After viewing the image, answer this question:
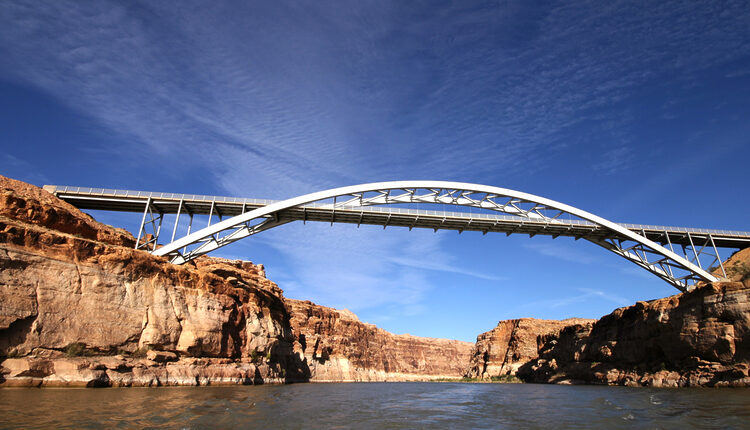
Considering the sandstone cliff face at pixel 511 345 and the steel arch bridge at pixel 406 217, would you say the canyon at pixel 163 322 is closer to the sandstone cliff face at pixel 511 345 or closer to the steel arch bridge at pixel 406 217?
the steel arch bridge at pixel 406 217

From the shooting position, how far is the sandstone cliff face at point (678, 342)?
26906 millimetres

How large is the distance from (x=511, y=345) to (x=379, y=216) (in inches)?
2636

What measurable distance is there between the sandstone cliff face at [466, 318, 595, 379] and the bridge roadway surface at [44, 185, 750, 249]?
3887 cm

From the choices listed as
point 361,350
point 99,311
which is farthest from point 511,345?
point 99,311

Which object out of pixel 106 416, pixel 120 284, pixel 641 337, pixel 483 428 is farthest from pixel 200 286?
pixel 641 337

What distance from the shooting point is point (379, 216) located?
3866 cm

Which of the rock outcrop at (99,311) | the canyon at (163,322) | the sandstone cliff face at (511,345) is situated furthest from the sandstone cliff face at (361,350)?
the rock outcrop at (99,311)

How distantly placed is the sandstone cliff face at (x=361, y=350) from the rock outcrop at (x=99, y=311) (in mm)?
36497

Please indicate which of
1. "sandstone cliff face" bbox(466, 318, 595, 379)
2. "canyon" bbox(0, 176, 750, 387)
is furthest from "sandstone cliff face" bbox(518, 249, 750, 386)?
"sandstone cliff face" bbox(466, 318, 595, 379)

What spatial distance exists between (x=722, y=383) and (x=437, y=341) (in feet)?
493

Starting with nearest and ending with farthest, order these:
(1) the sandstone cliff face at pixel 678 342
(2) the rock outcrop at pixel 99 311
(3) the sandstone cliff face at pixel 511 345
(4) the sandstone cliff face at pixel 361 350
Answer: (2) the rock outcrop at pixel 99 311 < (1) the sandstone cliff face at pixel 678 342 < (4) the sandstone cliff face at pixel 361 350 < (3) the sandstone cliff face at pixel 511 345

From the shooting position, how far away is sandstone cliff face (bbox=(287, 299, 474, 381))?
7481cm

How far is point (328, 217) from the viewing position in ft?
125

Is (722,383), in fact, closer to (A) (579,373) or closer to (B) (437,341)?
(A) (579,373)
